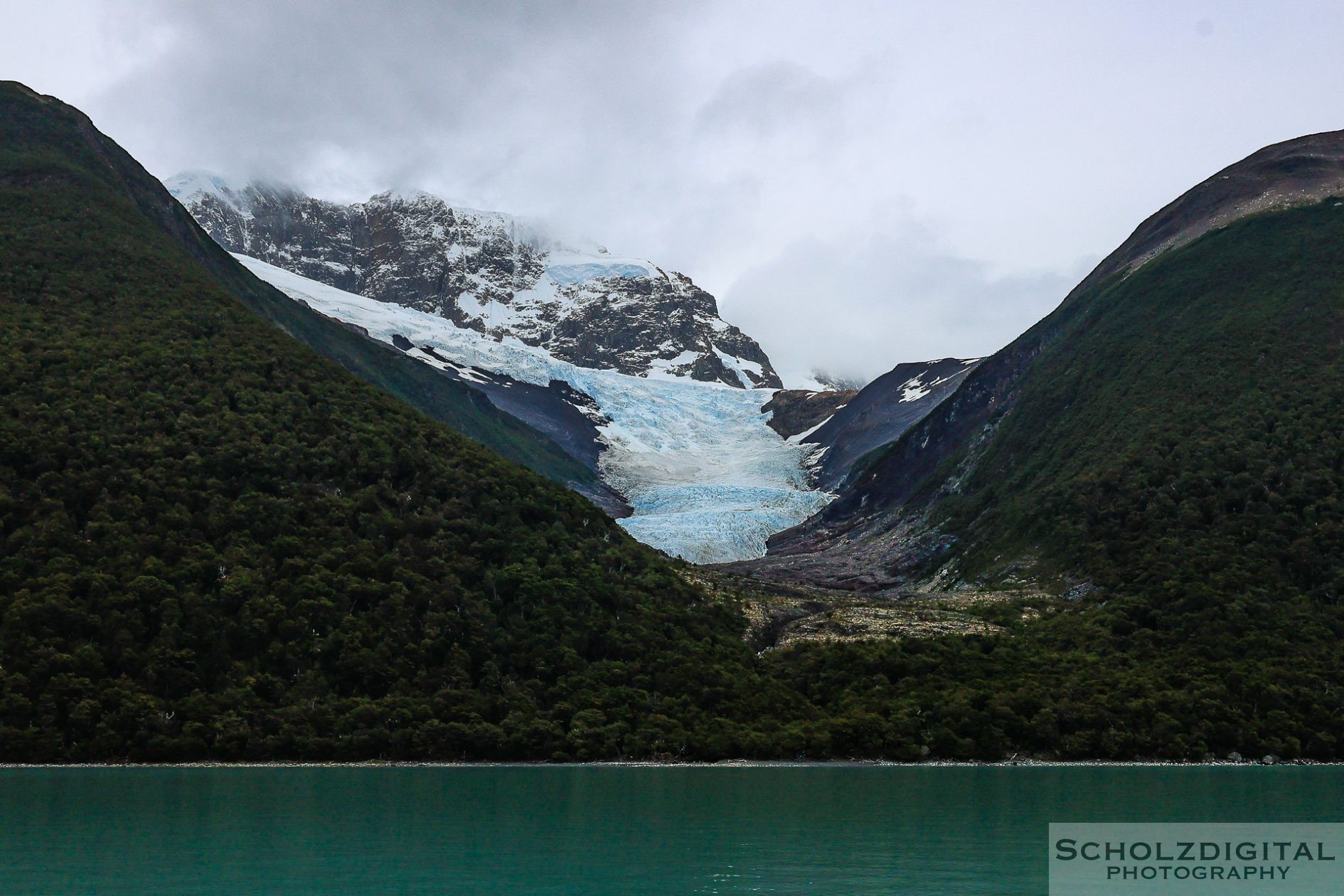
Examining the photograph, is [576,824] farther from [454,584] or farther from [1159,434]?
[1159,434]

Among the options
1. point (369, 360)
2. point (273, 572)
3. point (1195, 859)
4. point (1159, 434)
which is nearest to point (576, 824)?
point (1195, 859)

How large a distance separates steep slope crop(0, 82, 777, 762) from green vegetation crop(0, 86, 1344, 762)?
7.7 inches

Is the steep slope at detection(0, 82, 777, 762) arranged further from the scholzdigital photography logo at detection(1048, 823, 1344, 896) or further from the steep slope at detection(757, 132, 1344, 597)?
the steep slope at detection(757, 132, 1344, 597)

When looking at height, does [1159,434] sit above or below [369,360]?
below

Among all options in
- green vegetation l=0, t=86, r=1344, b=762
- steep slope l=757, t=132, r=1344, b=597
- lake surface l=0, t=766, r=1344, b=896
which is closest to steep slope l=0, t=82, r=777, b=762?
green vegetation l=0, t=86, r=1344, b=762

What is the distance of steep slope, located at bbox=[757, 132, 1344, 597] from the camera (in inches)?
3639

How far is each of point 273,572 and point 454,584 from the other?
1086 cm

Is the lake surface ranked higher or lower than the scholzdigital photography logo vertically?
lower

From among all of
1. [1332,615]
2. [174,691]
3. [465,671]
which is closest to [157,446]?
[174,691]

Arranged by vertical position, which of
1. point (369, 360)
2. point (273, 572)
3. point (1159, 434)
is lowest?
point (273, 572)

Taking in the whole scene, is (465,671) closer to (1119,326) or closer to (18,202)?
(18,202)

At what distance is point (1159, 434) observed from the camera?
10412cm

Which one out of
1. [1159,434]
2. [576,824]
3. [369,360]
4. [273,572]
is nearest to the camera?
[576,824]

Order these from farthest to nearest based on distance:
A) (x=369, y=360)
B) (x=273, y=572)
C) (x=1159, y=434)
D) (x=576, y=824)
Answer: (x=369, y=360) < (x=1159, y=434) < (x=273, y=572) < (x=576, y=824)
